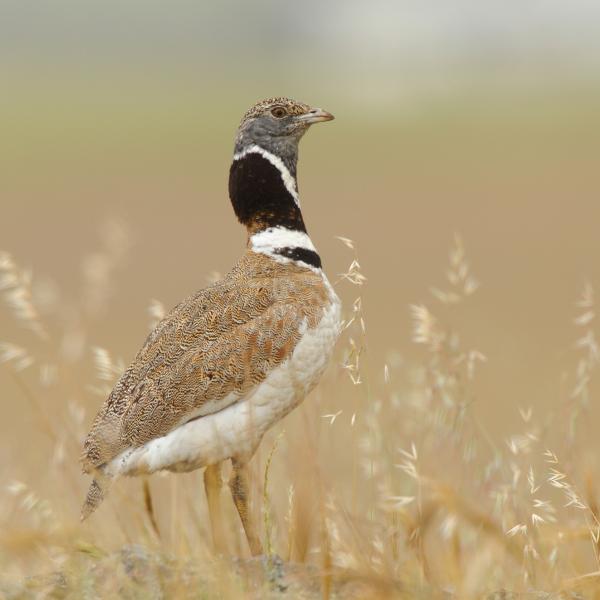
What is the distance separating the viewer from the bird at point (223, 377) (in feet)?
17.4

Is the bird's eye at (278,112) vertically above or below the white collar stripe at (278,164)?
above

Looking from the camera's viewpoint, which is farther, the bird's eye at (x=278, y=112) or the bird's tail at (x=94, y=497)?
the bird's eye at (x=278, y=112)

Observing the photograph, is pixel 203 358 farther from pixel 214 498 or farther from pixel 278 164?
pixel 278 164

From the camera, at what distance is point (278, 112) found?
6.35 metres

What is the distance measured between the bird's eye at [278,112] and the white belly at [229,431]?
55.3 inches

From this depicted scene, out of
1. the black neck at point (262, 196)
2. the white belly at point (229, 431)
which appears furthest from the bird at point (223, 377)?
the black neck at point (262, 196)

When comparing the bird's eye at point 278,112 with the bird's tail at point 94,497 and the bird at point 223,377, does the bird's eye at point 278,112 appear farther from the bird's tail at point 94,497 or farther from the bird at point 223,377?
the bird's tail at point 94,497

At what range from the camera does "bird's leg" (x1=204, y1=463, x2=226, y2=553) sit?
16.9 feet

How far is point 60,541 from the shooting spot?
3.54 metres

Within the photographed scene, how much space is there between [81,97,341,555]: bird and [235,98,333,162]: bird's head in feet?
1.69

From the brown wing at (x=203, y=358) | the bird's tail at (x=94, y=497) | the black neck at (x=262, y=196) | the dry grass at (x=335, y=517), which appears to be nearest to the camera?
the dry grass at (x=335, y=517)

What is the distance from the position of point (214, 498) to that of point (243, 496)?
0.61 feet

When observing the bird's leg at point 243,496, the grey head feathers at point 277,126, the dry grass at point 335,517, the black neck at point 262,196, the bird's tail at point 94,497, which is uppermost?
the grey head feathers at point 277,126

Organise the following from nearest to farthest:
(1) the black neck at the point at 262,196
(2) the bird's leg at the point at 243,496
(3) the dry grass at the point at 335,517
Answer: (3) the dry grass at the point at 335,517 → (2) the bird's leg at the point at 243,496 → (1) the black neck at the point at 262,196
